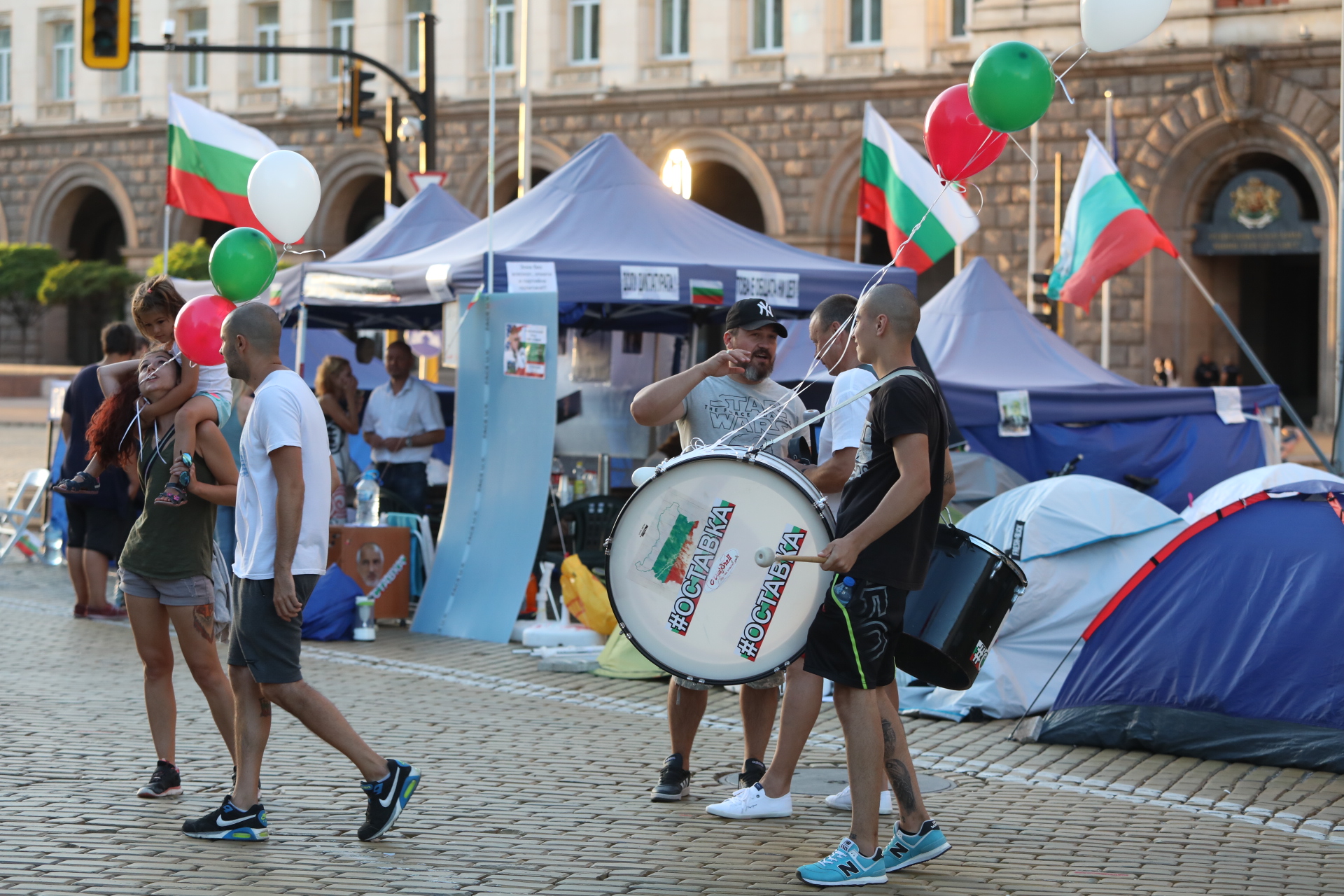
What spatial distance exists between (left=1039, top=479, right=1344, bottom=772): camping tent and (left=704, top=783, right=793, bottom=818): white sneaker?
2145mm

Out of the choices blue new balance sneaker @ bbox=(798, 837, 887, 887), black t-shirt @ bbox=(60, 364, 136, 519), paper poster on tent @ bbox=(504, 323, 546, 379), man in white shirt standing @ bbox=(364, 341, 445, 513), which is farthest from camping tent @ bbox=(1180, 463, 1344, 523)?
black t-shirt @ bbox=(60, 364, 136, 519)

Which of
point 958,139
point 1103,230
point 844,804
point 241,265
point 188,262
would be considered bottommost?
point 844,804

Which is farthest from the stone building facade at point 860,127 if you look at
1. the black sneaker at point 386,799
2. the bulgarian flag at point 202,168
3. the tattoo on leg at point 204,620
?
the black sneaker at point 386,799

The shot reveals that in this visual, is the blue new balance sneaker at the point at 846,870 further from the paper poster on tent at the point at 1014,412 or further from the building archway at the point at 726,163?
the building archway at the point at 726,163

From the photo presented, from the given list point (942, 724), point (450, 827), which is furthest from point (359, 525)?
point (450, 827)

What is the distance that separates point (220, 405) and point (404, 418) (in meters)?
6.03

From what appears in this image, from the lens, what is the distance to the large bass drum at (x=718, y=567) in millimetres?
5379

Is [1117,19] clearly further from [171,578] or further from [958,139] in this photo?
[171,578]

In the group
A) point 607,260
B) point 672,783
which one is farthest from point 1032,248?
point 672,783

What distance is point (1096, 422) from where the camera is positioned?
13.6 m

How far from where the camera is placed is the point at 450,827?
571 cm

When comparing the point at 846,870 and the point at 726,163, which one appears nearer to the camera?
the point at 846,870

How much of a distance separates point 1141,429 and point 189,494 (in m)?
9.58

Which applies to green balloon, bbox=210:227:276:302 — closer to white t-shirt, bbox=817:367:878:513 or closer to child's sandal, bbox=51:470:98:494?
child's sandal, bbox=51:470:98:494
